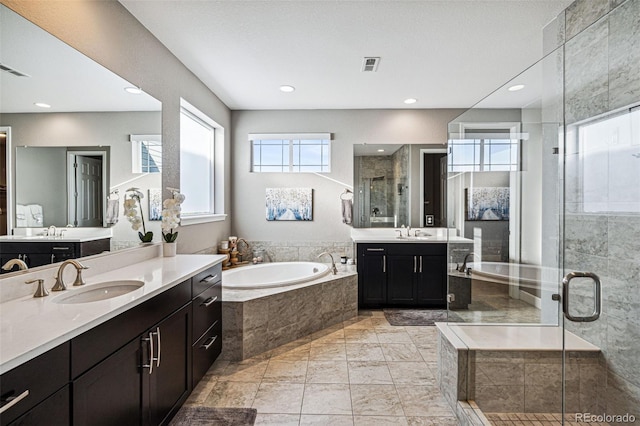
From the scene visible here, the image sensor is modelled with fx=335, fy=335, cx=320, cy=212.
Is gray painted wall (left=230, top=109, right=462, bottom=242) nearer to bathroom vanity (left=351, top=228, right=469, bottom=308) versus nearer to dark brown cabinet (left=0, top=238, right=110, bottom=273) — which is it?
bathroom vanity (left=351, top=228, right=469, bottom=308)

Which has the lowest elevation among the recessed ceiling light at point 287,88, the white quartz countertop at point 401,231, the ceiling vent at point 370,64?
the white quartz countertop at point 401,231

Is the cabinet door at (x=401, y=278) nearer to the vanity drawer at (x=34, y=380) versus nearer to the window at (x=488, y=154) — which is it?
the window at (x=488, y=154)

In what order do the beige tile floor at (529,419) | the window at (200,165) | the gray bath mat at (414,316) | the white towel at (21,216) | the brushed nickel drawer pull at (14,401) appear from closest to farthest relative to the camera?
1. the brushed nickel drawer pull at (14,401)
2. the white towel at (21,216)
3. the beige tile floor at (529,419)
4. the window at (200,165)
5. the gray bath mat at (414,316)

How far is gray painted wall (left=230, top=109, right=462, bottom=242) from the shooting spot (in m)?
4.59

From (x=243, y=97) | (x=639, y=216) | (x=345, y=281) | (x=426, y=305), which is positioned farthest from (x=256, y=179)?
(x=639, y=216)

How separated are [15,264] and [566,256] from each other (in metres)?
2.97

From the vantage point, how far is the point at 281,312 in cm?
305

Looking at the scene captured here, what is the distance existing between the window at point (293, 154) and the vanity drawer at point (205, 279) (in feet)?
7.49

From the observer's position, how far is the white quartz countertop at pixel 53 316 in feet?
3.16

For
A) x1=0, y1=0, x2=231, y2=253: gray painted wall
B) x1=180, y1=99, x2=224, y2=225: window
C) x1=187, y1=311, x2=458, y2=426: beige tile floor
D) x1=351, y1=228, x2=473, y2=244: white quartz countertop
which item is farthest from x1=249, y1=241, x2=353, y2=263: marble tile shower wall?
x1=187, y1=311, x2=458, y2=426: beige tile floor

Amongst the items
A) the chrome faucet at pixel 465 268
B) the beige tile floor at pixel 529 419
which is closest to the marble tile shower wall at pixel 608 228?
the beige tile floor at pixel 529 419

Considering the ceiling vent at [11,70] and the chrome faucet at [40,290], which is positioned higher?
the ceiling vent at [11,70]

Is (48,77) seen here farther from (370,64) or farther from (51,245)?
(370,64)

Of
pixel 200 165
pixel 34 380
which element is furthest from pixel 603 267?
pixel 200 165
